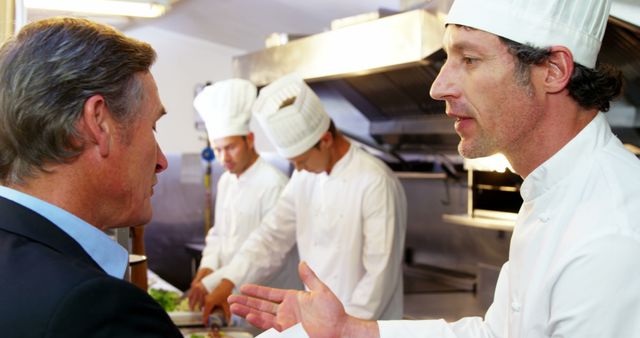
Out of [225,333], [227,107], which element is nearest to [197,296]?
[225,333]

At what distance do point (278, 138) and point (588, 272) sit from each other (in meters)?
2.21

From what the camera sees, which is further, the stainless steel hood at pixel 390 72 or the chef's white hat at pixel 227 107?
the chef's white hat at pixel 227 107

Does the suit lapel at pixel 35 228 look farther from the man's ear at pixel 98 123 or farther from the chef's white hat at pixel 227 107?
the chef's white hat at pixel 227 107

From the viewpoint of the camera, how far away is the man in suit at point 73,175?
0.92 meters

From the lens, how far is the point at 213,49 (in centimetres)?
680

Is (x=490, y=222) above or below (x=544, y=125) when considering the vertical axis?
below

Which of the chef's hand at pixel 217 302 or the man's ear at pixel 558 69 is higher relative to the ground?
the man's ear at pixel 558 69

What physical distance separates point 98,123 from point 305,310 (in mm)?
849

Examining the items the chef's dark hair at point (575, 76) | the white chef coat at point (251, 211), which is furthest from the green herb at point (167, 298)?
the chef's dark hair at point (575, 76)

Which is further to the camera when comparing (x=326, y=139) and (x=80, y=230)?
(x=326, y=139)

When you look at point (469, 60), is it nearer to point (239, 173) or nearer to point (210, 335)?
point (210, 335)

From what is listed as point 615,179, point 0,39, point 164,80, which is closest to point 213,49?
point 164,80

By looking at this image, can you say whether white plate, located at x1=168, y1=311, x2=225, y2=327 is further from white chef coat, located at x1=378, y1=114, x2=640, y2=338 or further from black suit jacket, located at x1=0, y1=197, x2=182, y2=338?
black suit jacket, located at x1=0, y1=197, x2=182, y2=338

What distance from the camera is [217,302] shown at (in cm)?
317
